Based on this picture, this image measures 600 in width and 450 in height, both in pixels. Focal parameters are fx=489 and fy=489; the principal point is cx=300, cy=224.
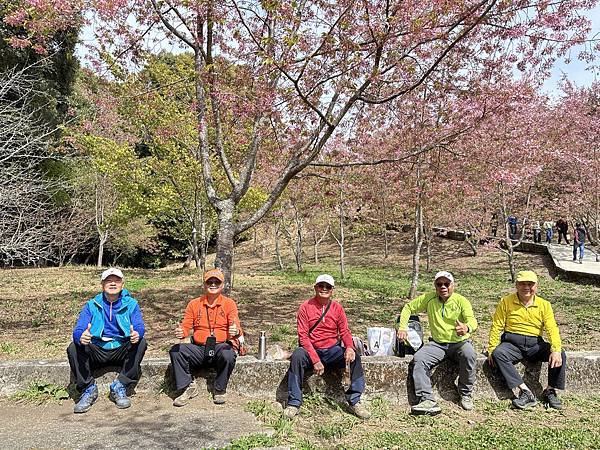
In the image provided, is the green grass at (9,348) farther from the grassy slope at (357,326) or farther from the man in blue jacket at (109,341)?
the man in blue jacket at (109,341)

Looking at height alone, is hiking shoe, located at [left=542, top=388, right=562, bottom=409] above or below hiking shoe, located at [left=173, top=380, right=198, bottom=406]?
below

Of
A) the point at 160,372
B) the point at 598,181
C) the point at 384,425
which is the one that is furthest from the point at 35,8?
the point at 598,181

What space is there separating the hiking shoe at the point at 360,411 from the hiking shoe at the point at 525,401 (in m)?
1.32

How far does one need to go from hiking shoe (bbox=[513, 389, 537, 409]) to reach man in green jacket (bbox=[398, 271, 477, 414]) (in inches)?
15.1

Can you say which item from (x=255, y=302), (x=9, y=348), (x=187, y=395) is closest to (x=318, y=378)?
(x=187, y=395)

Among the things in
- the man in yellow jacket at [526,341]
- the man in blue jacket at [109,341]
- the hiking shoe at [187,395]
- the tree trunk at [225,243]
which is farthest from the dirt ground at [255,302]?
the man in yellow jacket at [526,341]

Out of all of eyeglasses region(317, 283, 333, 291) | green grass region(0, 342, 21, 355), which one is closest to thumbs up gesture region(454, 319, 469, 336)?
eyeglasses region(317, 283, 333, 291)

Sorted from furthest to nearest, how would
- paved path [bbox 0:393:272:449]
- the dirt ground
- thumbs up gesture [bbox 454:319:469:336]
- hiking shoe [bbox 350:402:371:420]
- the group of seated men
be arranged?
the dirt ground < thumbs up gesture [bbox 454:319:469:336] < the group of seated men < hiking shoe [bbox 350:402:371:420] < paved path [bbox 0:393:272:449]

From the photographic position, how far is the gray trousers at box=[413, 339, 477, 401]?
4.15m

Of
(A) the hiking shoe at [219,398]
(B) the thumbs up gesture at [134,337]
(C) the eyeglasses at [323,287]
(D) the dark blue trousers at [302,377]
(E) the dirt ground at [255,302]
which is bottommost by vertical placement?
(E) the dirt ground at [255,302]

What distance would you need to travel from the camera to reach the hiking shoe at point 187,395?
3977 millimetres

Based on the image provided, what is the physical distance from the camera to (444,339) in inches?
172

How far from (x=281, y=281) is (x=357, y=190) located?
3.33 metres

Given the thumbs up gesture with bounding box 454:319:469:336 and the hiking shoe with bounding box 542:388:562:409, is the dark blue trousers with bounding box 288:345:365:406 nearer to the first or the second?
the thumbs up gesture with bounding box 454:319:469:336
